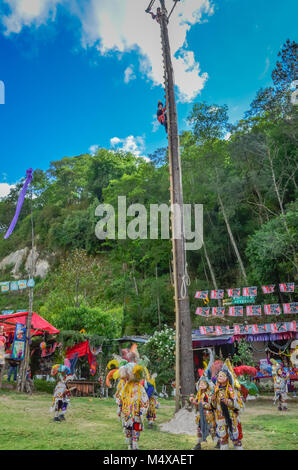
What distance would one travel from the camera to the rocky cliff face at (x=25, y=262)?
3991 cm

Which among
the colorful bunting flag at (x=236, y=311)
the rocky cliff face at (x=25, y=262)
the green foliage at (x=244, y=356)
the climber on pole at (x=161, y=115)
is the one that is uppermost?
the rocky cliff face at (x=25, y=262)

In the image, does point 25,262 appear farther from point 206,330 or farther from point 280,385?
point 280,385

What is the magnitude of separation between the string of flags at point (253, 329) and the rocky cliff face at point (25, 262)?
88.0ft

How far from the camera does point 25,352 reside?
41.2 feet

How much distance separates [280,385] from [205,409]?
251 inches

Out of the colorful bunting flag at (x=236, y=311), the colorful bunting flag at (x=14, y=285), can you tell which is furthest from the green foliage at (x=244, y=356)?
the colorful bunting flag at (x=14, y=285)

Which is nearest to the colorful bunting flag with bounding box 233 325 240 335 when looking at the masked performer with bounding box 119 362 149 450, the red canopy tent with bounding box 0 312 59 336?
the red canopy tent with bounding box 0 312 59 336

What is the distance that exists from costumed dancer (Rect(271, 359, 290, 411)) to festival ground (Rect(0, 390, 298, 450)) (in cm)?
149

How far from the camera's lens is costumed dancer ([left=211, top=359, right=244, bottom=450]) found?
477cm

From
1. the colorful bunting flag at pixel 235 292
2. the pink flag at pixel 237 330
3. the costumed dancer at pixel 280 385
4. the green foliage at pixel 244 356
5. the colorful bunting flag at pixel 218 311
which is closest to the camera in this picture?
the costumed dancer at pixel 280 385

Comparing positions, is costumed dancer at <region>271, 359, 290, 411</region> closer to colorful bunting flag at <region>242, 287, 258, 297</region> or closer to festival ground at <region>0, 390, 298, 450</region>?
festival ground at <region>0, 390, 298, 450</region>

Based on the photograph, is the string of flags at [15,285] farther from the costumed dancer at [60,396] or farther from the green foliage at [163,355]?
the costumed dancer at [60,396]
